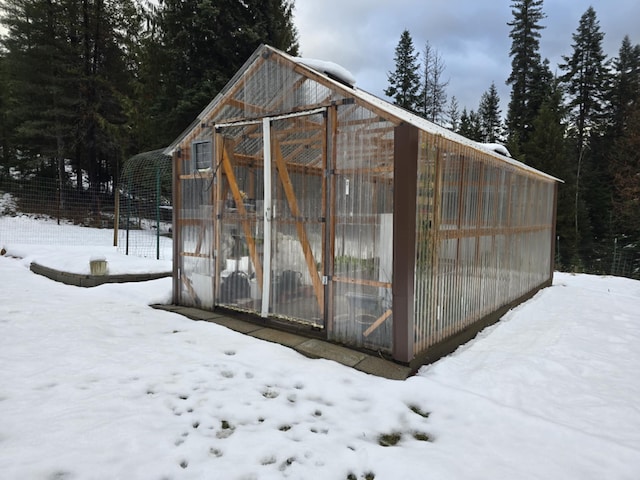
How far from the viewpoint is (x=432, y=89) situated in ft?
71.2

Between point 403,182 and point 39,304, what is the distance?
4714mm

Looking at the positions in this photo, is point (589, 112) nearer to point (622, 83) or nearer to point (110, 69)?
point (622, 83)

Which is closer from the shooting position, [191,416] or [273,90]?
[191,416]

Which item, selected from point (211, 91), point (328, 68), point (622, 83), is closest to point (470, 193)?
point (328, 68)

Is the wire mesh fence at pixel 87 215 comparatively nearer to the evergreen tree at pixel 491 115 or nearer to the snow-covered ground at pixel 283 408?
the snow-covered ground at pixel 283 408

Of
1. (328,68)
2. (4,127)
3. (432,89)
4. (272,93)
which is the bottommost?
(272,93)

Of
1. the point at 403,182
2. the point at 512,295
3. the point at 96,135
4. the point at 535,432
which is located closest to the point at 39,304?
the point at 403,182

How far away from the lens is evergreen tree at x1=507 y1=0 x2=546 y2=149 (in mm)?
22172

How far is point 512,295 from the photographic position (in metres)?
5.57

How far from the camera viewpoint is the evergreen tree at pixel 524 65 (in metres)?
22.2

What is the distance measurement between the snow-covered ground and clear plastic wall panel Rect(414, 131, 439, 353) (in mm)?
424

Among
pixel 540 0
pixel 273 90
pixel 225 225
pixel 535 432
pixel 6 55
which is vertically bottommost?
pixel 535 432

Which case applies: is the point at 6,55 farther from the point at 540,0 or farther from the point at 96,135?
the point at 540,0

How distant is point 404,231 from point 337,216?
0.71 meters
